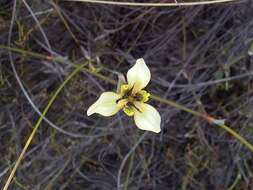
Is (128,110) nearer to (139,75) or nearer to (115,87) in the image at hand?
(139,75)

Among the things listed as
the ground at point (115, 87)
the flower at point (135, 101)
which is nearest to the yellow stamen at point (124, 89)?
the flower at point (135, 101)

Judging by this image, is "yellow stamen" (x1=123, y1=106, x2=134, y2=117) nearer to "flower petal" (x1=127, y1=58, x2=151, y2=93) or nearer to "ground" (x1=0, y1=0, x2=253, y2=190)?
"flower petal" (x1=127, y1=58, x2=151, y2=93)

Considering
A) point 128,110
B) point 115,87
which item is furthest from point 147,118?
point 115,87

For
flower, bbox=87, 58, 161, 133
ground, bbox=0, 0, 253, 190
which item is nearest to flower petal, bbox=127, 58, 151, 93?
flower, bbox=87, 58, 161, 133

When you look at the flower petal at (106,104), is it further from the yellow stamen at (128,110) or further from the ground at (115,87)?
the ground at (115,87)

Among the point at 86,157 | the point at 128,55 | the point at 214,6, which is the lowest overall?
the point at 86,157

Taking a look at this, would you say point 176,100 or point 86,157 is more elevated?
point 176,100

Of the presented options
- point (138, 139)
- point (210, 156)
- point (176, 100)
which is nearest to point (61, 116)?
point (138, 139)

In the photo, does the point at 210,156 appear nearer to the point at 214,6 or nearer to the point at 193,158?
the point at 193,158
